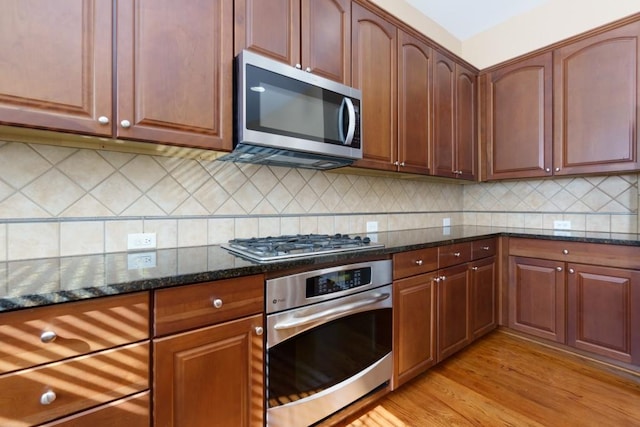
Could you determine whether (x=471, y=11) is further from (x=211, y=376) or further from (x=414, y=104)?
(x=211, y=376)

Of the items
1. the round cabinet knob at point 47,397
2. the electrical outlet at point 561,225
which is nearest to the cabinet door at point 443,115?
the electrical outlet at point 561,225

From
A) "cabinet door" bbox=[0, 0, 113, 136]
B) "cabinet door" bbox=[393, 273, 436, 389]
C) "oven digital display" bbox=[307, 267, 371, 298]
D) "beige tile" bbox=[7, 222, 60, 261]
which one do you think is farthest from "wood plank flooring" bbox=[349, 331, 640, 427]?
"cabinet door" bbox=[0, 0, 113, 136]

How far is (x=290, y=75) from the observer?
143 cm

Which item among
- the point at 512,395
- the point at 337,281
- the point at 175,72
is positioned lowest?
the point at 512,395

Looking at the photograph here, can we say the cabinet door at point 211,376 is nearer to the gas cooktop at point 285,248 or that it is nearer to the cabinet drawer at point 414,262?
the gas cooktop at point 285,248

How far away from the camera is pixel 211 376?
3.40 feet

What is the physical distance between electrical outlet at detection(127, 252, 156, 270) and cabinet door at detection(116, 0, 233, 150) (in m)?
0.47

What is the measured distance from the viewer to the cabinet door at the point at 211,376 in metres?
0.95

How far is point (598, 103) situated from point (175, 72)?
8.97 ft

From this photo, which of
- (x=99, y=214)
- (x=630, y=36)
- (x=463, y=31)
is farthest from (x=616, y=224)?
(x=99, y=214)

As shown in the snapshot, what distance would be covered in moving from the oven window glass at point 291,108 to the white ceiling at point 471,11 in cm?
175

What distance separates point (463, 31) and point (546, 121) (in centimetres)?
134

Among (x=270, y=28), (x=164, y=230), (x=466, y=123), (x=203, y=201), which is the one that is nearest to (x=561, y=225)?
(x=466, y=123)

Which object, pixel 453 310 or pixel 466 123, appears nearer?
pixel 453 310
